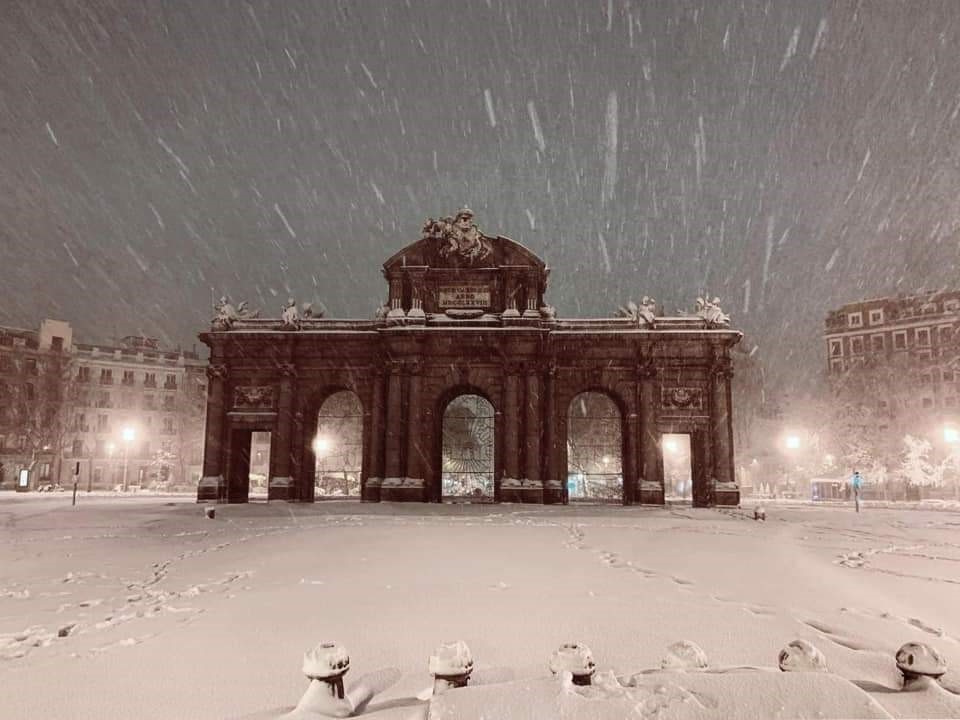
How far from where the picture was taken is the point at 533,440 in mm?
33438

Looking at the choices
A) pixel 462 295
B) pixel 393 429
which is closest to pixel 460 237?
pixel 462 295

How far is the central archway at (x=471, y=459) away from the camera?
36188 millimetres

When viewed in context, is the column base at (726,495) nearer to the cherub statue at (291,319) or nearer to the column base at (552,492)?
the column base at (552,492)

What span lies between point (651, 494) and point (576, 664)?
30.0 meters

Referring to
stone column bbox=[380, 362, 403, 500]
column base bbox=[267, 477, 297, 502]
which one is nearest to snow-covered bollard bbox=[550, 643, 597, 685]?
stone column bbox=[380, 362, 403, 500]

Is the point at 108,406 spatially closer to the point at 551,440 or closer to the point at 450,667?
the point at 551,440

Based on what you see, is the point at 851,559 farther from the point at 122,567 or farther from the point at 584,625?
the point at 122,567

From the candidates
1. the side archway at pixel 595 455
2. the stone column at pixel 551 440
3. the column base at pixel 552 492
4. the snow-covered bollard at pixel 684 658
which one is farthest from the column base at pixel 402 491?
the snow-covered bollard at pixel 684 658

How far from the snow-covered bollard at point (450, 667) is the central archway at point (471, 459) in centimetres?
3074

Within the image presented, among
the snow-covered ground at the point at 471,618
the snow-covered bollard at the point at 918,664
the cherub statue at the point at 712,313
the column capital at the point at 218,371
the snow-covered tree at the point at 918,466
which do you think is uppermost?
the cherub statue at the point at 712,313

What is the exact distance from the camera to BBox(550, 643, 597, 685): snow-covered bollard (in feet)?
14.3

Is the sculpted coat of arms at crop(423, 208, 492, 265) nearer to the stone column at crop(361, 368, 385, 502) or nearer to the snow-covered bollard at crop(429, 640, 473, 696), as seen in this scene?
the stone column at crop(361, 368, 385, 502)

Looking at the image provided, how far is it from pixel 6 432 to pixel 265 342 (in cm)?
3652

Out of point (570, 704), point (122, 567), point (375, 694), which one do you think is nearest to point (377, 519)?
point (122, 567)
